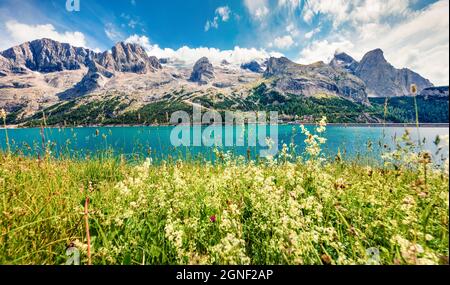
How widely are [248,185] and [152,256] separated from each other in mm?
1620

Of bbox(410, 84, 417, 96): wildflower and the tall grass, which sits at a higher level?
bbox(410, 84, 417, 96): wildflower

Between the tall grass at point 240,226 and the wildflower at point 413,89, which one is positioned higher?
the wildflower at point 413,89

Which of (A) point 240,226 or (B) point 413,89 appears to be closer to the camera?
(A) point 240,226

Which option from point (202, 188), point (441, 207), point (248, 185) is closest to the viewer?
point (441, 207)

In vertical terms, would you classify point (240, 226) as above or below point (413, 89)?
below

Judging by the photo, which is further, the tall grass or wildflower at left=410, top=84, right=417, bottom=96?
wildflower at left=410, top=84, right=417, bottom=96

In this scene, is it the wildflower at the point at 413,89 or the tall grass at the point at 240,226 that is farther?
the wildflower at the point at 413,89
